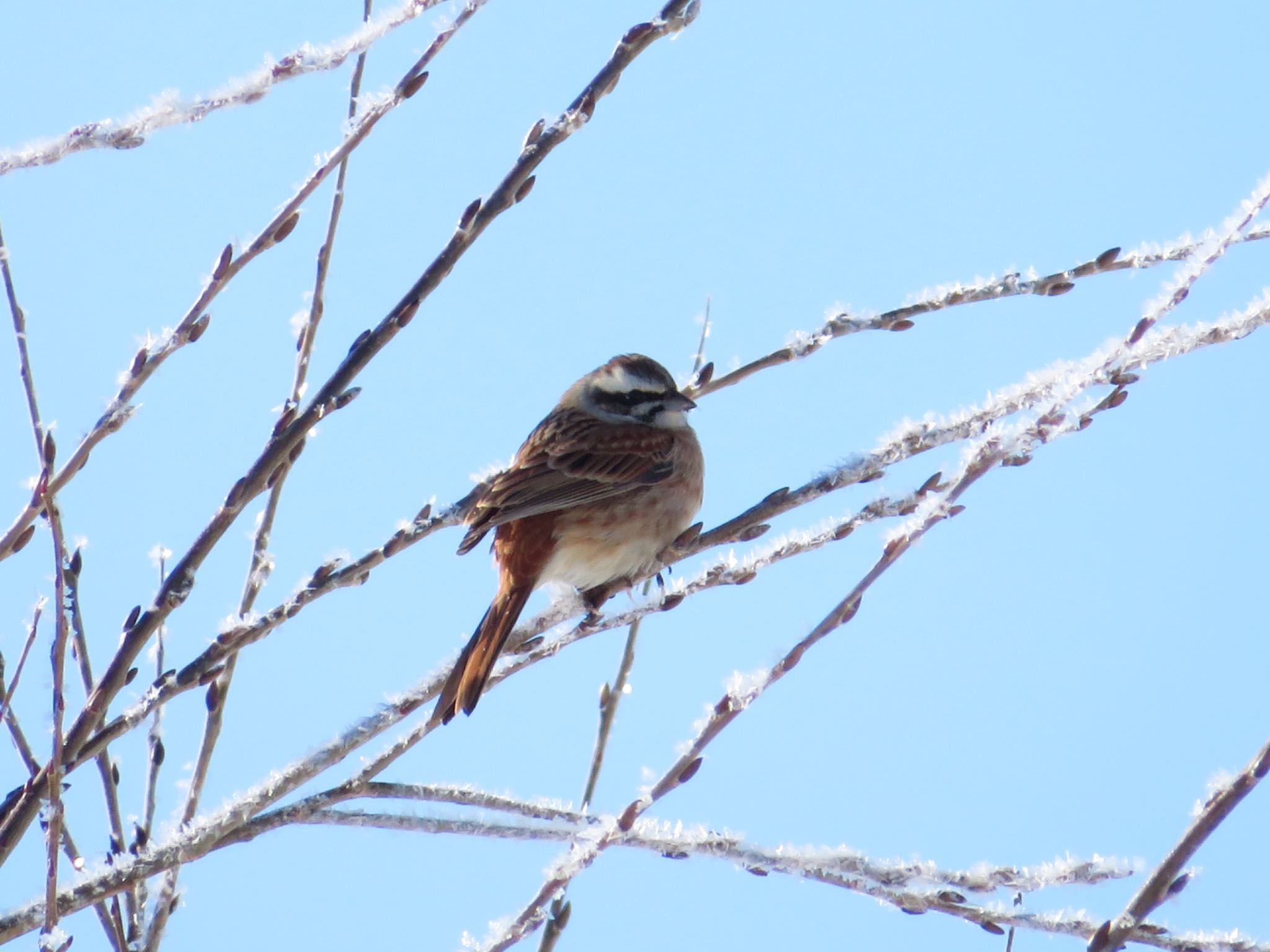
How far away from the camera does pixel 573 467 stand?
4.56 metres

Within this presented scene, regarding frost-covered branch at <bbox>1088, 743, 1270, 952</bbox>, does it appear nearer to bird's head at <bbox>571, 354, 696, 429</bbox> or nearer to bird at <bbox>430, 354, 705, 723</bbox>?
bird at <bbox>430, 354, 705, 723</bbox>

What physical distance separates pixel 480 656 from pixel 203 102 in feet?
5.06

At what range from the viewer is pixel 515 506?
4.16m

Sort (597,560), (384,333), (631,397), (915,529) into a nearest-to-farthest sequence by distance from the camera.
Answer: (915,529) → (384,333) → (597,560) → (631,397)

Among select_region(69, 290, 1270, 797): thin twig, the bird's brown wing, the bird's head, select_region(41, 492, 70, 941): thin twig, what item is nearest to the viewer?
select_region(41, 492, 70, 941): thin twig

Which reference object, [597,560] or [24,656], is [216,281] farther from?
[597,560]

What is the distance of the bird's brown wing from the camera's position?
13.6 ft

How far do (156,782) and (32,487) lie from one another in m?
0.77

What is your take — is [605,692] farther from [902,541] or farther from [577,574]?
[577,574]

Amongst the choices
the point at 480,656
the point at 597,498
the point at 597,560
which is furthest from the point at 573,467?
the point at 480,656

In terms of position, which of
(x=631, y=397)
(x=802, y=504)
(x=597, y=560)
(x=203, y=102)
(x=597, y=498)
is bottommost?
(x=802, y=504)

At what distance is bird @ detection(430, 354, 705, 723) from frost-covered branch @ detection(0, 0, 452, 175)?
1.87 meters

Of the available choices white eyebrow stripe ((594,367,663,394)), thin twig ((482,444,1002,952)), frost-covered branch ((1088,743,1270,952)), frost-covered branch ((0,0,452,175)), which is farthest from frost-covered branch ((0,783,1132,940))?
white eyebrow stripe ((594,367,663,394))

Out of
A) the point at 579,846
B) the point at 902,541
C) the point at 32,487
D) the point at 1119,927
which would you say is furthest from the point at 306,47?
the point at 1119,927
